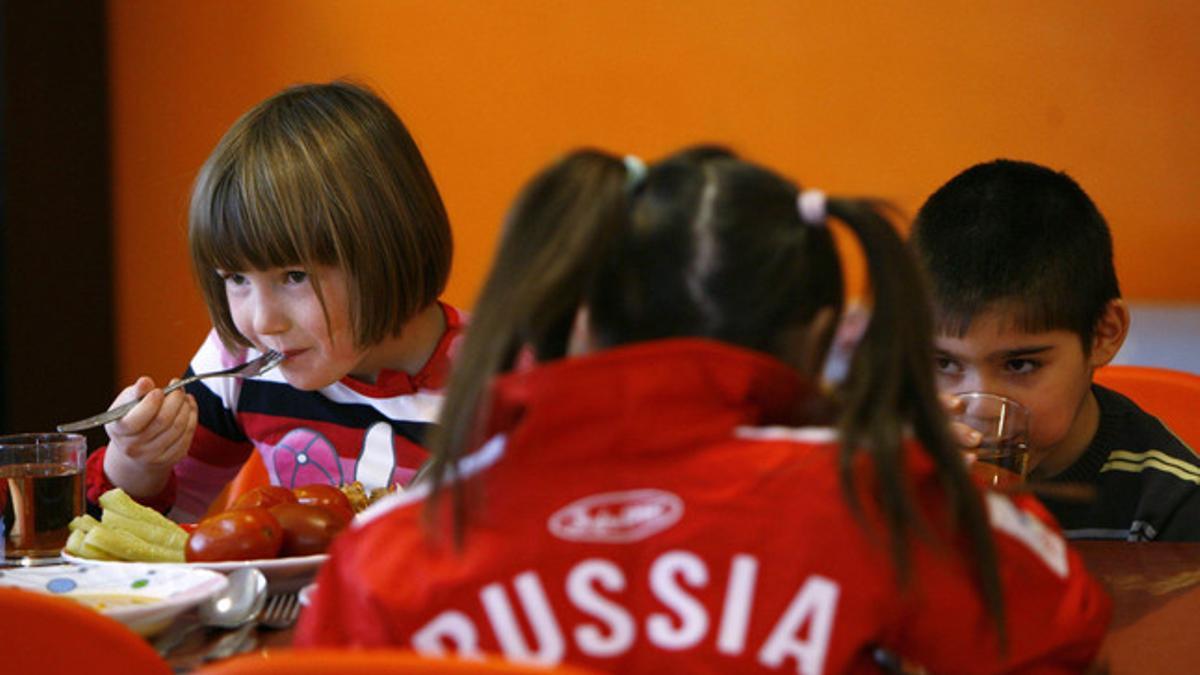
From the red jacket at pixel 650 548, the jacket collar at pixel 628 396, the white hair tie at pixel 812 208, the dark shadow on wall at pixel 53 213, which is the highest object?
the white hair tie at pixel 812 208

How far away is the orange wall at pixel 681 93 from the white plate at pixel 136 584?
0.99 meters

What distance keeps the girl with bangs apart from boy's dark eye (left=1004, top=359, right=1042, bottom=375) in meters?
0.58

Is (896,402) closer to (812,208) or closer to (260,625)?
(812,208)

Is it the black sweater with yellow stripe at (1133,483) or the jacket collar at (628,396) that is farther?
the black sweater with yellow stripe at (1133,483)

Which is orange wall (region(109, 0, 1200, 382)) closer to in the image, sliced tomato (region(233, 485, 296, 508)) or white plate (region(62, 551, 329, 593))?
sliced tomato (region(233, 485, 296, 508))

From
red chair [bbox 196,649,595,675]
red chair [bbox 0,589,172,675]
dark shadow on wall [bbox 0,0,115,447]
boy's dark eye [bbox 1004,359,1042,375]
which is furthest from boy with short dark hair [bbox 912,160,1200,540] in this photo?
dark shadow on wall [bbox 0,0,115,447]

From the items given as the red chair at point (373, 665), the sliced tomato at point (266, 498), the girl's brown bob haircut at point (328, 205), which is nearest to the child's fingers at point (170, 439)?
the girl's brown bob haircut at point (328, 205)

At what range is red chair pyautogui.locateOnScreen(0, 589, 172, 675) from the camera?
84cm

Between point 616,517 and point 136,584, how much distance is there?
51 centimetres

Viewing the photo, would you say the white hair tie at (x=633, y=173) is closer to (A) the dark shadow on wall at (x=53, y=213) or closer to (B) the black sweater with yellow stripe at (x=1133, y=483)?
(B) the black sweater with yellow stripe at (x=1133, y=483)

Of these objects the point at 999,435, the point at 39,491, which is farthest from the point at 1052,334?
the point at 39,491

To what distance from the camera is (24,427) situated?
251 centimetres

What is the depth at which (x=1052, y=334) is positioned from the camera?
1544 millimetres

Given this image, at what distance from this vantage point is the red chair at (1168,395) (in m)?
1.80
